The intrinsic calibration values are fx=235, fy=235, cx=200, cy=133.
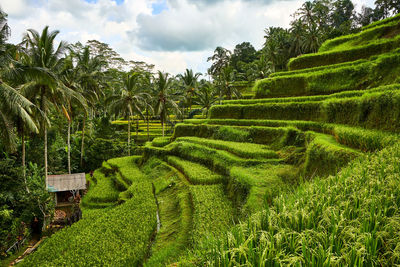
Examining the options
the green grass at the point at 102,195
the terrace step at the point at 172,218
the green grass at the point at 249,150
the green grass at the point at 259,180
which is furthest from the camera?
the green grass at the point at 102,195

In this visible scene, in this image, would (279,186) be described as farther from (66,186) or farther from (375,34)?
(66,186)

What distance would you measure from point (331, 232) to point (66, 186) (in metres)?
16.6

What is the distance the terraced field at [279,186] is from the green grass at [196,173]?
0.05 metres

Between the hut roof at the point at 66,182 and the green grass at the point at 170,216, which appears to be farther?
the hut roof at the point at 66,182

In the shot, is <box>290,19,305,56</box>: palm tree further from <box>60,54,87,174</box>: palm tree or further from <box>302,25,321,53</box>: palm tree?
<box>60,54,87,174</box>: palm tree

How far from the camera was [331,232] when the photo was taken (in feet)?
8.46

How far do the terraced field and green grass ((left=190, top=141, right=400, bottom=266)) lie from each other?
2cm

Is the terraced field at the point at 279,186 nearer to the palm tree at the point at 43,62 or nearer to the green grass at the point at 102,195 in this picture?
the green grass at the point at 102,195

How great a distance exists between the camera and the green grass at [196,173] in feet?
31.8

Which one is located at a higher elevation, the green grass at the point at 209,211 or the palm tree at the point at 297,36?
the palm tree at the point at 297,36

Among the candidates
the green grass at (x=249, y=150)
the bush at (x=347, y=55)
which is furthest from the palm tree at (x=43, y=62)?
the bush at (x=347, y=55)

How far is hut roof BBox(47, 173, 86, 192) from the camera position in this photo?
15233 millimetres

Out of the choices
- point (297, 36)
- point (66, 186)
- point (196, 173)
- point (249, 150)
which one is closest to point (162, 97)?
point (66, 186)

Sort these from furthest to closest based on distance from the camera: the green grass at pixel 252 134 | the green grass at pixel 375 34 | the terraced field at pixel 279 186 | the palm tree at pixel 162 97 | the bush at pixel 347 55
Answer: the palm tree at pixel 162 97 < the green grass at pixel 375 34 < the bush at pixel 347 55 < the green grass at pixel 252 134 < the terraced field at pixel 279 186
